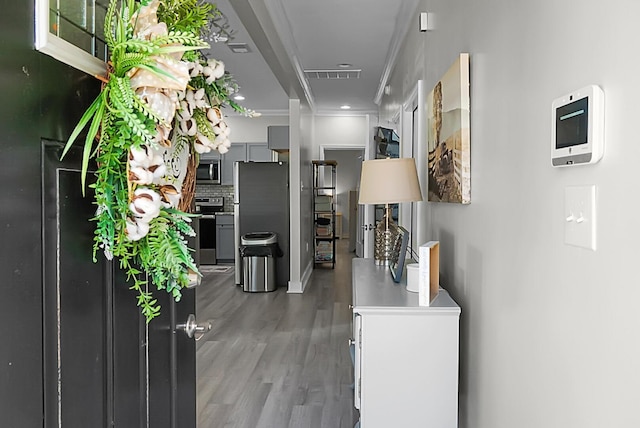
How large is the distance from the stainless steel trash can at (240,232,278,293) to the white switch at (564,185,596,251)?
19.2 feet

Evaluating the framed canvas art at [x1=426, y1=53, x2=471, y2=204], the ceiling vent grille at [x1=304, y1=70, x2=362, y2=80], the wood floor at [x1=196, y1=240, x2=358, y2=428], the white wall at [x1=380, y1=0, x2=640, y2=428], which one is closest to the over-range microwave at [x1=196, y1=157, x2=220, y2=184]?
the wood floor at [x1=196, y1=240, x2=358, y2=428]

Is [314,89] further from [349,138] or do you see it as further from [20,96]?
[20,96]

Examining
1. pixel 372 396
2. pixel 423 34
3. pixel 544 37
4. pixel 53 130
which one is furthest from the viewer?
pixel 423 34

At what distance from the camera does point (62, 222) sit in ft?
3.06

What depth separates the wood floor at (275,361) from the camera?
309cm

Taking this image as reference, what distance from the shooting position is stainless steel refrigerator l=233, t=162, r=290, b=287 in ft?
24.2

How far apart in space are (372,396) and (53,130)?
4.78 ft

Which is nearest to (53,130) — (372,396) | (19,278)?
(19,278)

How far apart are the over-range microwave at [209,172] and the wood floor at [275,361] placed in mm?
2974

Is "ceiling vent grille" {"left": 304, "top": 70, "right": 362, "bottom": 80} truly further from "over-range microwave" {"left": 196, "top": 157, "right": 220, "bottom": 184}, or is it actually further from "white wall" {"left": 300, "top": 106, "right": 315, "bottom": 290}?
"over-range microwave" {"left": 196, "top": 157, "right": 220, "bottom": 184}

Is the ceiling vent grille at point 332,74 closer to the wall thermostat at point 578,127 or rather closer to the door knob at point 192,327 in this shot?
the door knob at point 192,327

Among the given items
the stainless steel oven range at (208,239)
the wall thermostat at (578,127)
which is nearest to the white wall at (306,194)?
the stainless steel oven range at (208,239)

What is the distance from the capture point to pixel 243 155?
9.42 meters

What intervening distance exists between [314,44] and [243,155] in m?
4.58
